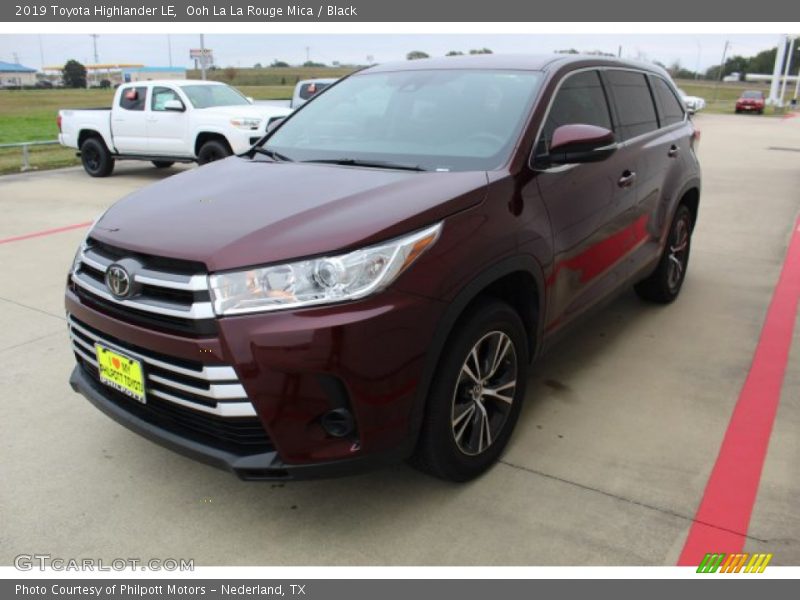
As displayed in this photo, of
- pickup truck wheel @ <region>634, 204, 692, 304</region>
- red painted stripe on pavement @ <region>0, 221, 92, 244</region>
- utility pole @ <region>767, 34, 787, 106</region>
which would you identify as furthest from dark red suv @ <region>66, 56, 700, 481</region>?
utility pole @ <region>767, 34, 787, 106</region>

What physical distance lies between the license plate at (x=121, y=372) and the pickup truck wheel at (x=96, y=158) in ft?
37.6

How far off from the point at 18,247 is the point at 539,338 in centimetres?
604

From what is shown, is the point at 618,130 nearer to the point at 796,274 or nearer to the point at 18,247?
the point at 796,274

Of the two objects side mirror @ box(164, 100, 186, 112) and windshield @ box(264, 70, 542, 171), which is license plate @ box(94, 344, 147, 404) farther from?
side mirror @ box(164, 100, 186, 112)

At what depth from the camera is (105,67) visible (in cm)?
9712

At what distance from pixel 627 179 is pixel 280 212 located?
2272 millimetres

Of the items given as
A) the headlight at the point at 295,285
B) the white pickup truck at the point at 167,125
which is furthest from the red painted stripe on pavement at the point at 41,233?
the headlight at the point at 295,285

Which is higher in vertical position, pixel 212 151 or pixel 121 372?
pixel 121 372

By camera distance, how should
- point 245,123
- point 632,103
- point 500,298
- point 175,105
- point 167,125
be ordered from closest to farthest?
point 500,298, point 632,103, point 245,123, point 175,105, point 167,125

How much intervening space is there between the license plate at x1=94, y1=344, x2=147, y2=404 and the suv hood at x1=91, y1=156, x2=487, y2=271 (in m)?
0.42

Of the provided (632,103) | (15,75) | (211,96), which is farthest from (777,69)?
(15,75)

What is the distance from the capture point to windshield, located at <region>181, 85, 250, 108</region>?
11.8 meters

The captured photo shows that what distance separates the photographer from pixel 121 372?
8.69 ft

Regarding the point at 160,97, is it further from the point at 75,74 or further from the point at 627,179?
the point at 75,74
